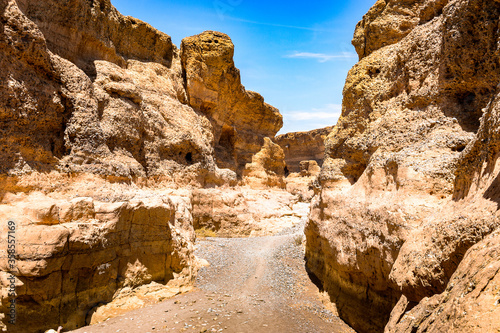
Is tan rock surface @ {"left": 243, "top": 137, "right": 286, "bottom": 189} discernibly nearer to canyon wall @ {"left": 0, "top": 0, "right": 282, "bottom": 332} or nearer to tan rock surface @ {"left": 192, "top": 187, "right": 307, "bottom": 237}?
tan rock surface @ {"left": 192, "top": 187, "right": 307, "bottom": 237}

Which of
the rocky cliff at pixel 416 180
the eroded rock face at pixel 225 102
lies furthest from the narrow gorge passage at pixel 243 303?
the eroded rock face at pixel 225 102

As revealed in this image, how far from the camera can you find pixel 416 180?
5.50m

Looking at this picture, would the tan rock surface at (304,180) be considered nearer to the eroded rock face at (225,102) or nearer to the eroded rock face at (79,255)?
the eroded rock face at (225,102)

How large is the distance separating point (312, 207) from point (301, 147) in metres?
32.5

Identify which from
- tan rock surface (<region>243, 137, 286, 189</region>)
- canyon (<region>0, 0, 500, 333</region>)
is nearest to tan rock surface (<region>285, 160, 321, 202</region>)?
tan rock surface (<region>243, 137, 286, 189</region>)

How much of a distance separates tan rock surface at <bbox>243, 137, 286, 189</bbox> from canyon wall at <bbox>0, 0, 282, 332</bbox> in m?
9.03

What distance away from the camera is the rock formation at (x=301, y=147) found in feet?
132

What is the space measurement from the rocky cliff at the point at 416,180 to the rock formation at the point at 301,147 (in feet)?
101

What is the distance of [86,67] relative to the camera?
11750 millimetres

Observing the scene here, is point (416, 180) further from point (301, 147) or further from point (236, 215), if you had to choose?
point (301, 147)

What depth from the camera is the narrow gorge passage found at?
6059mm

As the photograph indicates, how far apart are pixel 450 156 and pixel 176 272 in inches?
308

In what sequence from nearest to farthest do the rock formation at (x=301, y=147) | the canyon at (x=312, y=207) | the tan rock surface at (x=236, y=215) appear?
the canyon at (x=312, y=207) → the tan rock surface at (x=236, y=215) → the rock formation at (x=301, y=147)

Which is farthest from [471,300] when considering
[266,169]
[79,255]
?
[266,169]
